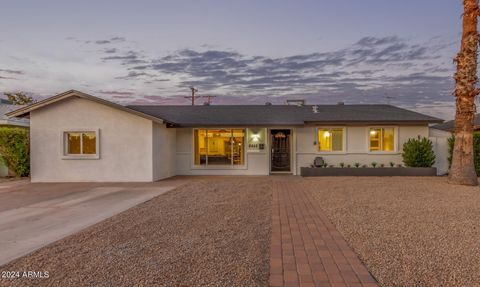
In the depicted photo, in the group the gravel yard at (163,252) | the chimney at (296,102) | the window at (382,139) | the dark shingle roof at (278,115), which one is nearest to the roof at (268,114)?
the dark shingle roof at (278,115)

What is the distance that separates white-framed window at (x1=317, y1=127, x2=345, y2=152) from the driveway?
324 inches

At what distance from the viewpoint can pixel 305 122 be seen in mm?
17062

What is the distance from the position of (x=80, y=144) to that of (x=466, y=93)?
15.9m

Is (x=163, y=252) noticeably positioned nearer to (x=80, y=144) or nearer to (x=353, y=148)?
(x=80, y=144)

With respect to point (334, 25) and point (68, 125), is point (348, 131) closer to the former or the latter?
point (334, 25)

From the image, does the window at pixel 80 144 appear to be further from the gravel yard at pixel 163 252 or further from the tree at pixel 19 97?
the tree at pixel 19 97

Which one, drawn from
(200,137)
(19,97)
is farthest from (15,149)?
(19,97)

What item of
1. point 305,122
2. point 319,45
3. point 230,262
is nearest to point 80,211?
point 230,262

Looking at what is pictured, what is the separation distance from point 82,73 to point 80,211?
17166mm

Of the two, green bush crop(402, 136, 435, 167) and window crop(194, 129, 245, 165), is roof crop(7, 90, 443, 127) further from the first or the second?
green bush crop(402, 136, 435, 167)

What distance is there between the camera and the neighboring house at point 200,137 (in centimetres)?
1462

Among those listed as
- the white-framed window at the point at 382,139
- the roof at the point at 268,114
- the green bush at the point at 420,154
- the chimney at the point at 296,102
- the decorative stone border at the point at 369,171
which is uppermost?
the chimney at the point at 296,102

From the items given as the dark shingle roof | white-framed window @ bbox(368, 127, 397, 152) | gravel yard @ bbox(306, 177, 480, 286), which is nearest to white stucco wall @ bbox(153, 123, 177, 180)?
the dark shingle roof

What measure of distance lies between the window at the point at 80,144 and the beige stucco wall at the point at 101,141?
28 centimetres
